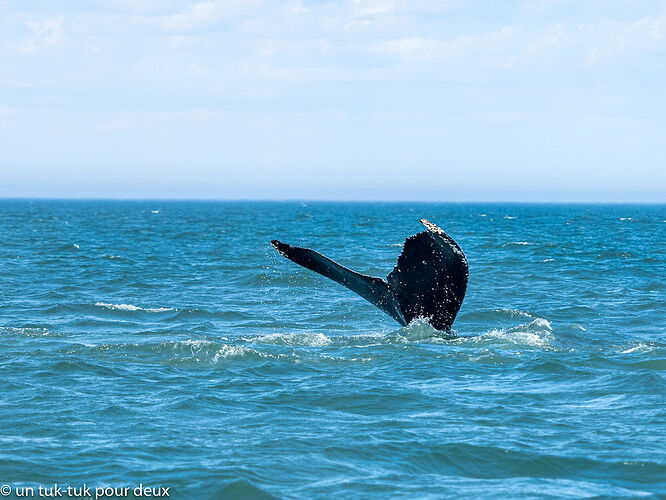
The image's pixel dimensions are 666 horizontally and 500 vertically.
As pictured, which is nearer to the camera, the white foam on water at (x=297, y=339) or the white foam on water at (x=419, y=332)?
the white foam on water at (x=419, y=332)

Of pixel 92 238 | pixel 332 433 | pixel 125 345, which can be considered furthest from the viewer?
pixel 92 238

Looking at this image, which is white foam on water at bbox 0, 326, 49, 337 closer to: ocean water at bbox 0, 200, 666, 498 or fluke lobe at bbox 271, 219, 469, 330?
ocean water at bbox 0, 200, 666, 498

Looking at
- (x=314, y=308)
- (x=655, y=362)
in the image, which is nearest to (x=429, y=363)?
(x=655, y=362)

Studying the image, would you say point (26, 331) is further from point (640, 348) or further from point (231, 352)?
point (640, 348)

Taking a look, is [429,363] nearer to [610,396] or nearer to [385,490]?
[610,396]

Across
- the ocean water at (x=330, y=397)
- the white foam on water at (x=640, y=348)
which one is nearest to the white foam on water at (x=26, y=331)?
the ocean water at (x=330, y=397)

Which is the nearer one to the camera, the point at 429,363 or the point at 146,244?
the point at 429,363

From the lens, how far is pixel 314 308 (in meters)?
21.2

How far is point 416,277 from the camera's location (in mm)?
12219

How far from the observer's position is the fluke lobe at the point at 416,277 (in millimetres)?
11602

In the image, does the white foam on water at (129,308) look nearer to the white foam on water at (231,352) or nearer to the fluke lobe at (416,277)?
the white foam on water at (231,352)

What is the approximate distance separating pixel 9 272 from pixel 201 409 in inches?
847

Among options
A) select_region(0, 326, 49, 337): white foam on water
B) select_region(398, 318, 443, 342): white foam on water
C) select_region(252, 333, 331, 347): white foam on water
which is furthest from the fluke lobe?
select_region(0, 326, 49, 337): white foam on water

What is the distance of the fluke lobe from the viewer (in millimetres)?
11602
